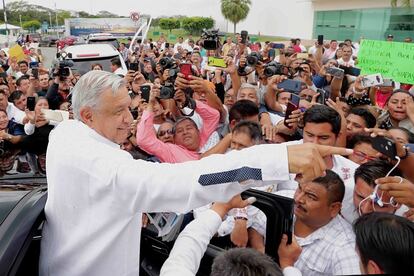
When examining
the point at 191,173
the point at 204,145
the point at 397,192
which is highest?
the point at 191,173

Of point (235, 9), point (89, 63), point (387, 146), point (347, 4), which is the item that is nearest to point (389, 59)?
point (387, 146)

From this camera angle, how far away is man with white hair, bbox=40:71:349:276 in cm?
123

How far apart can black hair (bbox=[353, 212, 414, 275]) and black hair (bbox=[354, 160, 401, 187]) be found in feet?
2.38

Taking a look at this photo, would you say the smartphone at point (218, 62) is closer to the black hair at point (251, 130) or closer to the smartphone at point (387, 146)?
the black hair at point (251, 130)

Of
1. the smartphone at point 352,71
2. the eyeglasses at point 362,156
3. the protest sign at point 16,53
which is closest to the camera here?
the eyeglasses at point 362,156

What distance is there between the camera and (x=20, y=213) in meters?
1.56

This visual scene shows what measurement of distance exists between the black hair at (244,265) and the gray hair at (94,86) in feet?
2.42

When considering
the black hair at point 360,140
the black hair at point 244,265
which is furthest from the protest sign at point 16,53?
the black hair at point 244,265

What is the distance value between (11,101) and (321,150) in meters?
5.45

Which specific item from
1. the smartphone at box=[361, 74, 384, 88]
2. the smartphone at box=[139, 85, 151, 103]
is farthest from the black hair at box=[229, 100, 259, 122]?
the smartphone at box=[361, 74, 384, 88]

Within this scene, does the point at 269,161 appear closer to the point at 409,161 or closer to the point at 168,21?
the point at 409,161

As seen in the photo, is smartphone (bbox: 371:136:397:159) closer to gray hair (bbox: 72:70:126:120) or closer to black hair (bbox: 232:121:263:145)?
black hair (bbox: 232:121:263:145)

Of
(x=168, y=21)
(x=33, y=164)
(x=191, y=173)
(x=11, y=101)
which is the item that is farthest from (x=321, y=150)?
(x=168, y=21)

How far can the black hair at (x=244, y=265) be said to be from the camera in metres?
1.28
